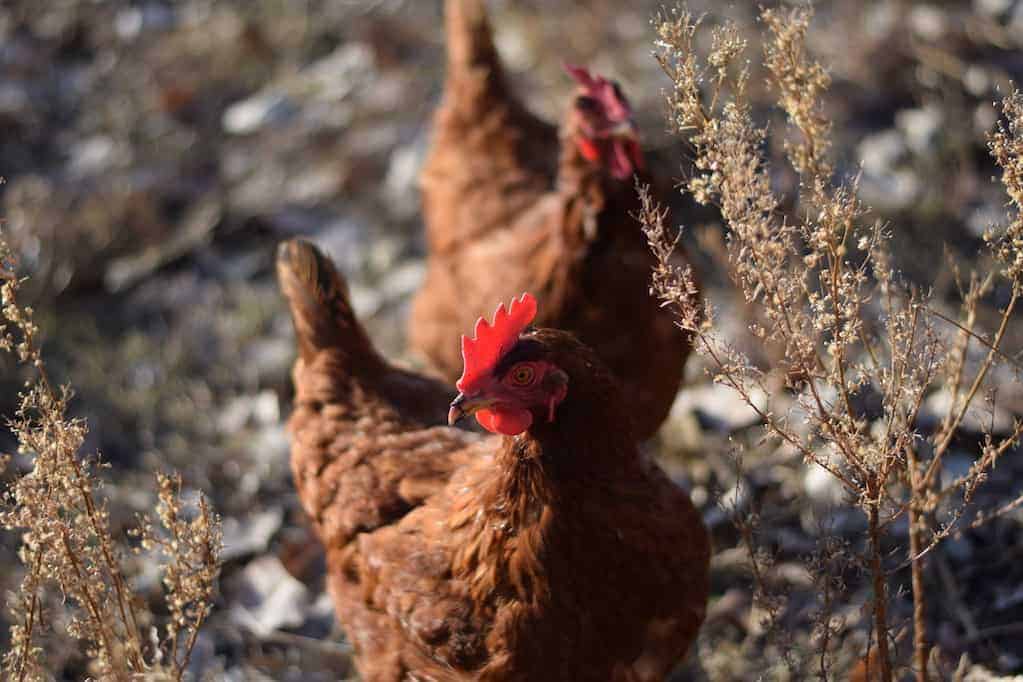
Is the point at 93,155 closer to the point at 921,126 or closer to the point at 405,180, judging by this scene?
the point at 405,180

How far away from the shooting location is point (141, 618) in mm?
2781

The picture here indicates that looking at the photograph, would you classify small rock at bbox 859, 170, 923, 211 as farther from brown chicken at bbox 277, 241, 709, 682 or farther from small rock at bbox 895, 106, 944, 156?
brown chicken at bbox 277, 241, 709, 682

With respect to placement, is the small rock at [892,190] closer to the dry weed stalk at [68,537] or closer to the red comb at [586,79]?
the red comb at [586,79]

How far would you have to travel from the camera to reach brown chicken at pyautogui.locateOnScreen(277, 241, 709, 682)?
223cm

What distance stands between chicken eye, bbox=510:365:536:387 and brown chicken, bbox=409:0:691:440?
0.44 m

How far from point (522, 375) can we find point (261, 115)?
4.04 meters

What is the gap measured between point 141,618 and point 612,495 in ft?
4.36

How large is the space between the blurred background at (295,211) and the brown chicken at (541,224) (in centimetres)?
50

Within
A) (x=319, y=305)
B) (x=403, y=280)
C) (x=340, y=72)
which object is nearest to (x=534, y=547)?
(x=319, y=305)

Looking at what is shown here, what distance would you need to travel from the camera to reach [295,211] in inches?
207

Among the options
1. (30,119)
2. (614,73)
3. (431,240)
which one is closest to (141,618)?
(431,240)

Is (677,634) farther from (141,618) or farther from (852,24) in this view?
(852,24)

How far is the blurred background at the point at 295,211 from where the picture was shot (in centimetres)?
330

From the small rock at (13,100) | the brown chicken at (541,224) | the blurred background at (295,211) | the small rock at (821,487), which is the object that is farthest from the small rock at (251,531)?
the small rock at (13,100)
